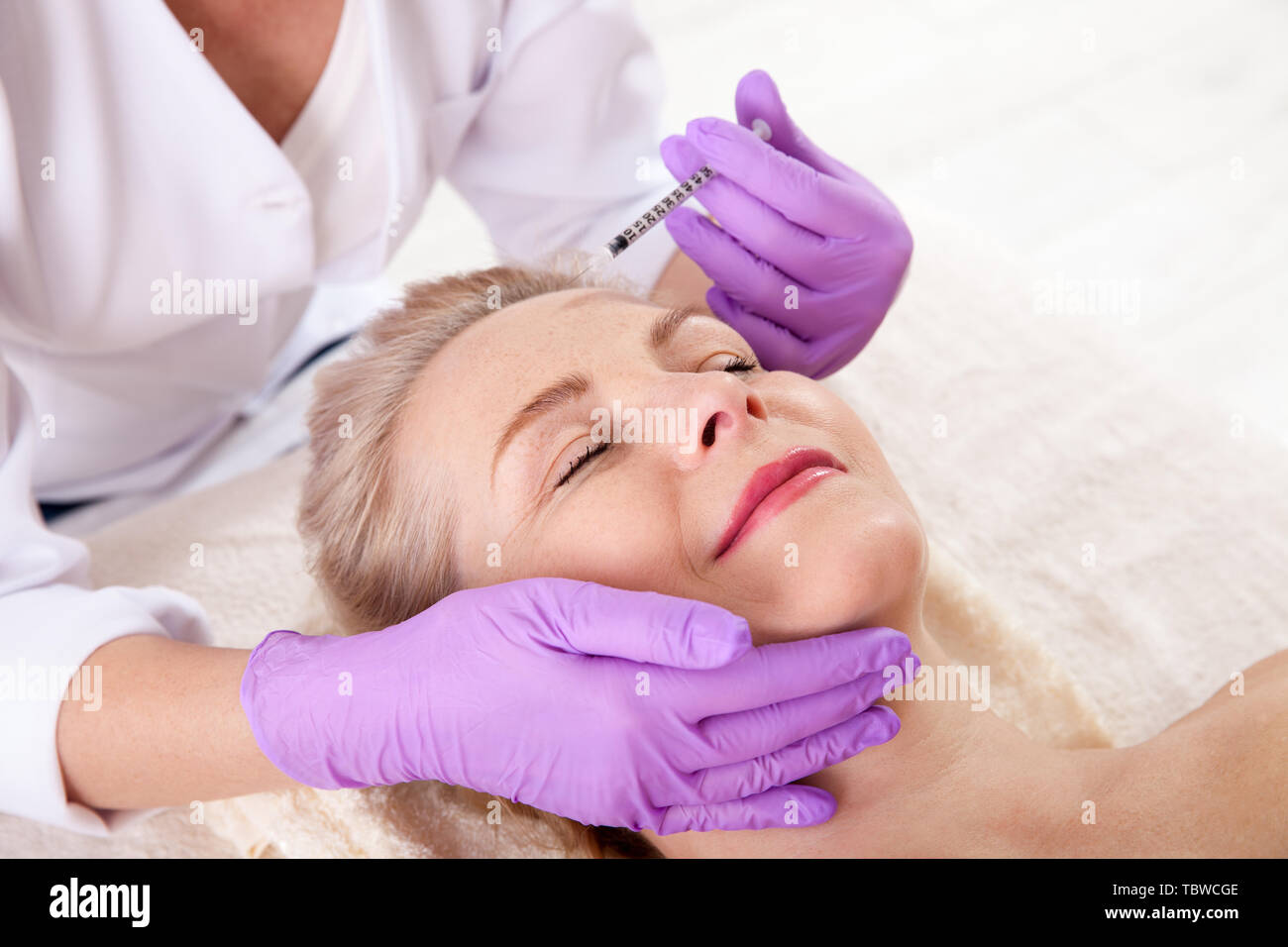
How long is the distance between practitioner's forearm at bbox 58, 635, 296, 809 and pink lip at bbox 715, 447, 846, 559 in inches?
20.9

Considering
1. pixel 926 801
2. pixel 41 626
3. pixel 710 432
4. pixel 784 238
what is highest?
pixel 784 238

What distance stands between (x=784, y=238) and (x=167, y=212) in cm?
80

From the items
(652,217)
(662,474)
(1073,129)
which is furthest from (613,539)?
(1073,129)

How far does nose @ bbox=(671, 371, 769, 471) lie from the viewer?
1049 mm

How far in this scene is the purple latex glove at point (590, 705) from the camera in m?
0.97

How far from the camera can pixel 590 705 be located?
0.98 metres

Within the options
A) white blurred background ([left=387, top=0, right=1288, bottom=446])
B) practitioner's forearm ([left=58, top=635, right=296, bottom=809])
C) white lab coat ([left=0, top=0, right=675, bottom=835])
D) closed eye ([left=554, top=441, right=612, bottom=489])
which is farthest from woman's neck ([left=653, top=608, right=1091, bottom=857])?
white blurred background ([left=387, top=0, right=1288, bottom=446])

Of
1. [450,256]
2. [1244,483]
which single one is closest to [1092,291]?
[1244,483]

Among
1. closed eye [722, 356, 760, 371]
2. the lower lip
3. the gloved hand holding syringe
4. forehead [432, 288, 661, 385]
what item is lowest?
the lower lip

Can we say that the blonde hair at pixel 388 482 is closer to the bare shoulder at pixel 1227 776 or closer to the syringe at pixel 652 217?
the syringe at pixel 652 217

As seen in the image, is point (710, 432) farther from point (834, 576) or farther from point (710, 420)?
point (834, 576)

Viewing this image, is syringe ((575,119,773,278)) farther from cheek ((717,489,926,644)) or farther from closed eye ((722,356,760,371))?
cheek ((717,489,926,644))

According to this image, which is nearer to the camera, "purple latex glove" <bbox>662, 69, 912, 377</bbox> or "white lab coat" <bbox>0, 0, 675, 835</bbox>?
"white lab coat" <bbox>0, 0, 675, 835</bbox>
